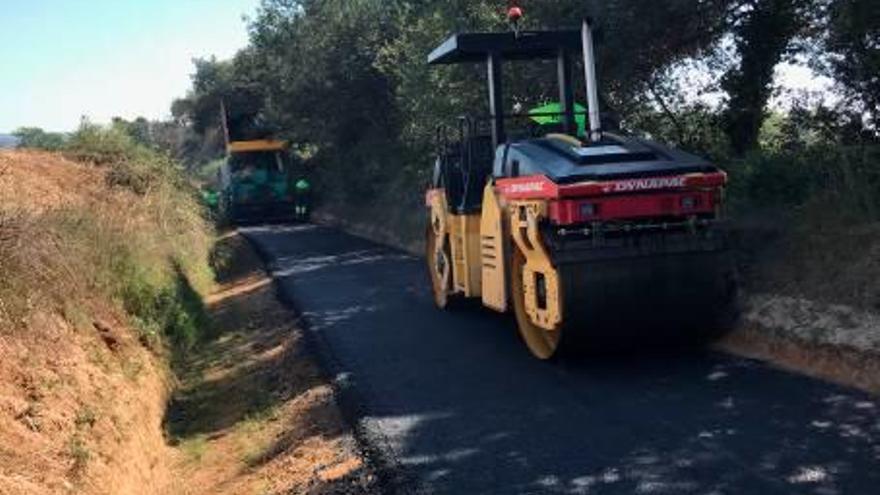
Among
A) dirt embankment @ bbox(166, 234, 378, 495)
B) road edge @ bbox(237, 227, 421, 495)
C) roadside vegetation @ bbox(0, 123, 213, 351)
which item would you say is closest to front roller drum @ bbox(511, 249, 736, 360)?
road edge @ bbox(237, 227, 421, 495)

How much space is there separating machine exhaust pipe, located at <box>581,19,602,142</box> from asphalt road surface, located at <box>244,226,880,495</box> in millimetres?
1883

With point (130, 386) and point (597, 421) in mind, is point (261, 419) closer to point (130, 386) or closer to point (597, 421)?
point (130, 386)

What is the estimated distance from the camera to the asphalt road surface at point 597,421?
5.02 meters

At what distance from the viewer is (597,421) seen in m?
6.12

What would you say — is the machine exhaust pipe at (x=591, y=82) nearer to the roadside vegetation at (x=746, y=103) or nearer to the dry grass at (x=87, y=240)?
the roadside vegetation at (x=746, y=103)

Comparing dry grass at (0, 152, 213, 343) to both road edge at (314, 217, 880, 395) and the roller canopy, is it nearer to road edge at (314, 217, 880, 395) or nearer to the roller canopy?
the roller canopy

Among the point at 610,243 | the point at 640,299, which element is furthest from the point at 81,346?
the point at 640,299

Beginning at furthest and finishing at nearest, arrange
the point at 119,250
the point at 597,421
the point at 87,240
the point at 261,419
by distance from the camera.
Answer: the point at 119,250, the point at 87,240, the point at 261,419, the point at 597,421

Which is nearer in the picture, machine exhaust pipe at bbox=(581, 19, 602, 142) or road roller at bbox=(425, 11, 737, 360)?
road roller at bbox=(425, 11, 737, 360)

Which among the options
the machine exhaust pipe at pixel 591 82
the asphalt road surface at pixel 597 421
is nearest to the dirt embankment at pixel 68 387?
the asphalt road surface at pixel 597 421

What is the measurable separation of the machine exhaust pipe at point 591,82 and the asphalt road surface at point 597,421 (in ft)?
6.18

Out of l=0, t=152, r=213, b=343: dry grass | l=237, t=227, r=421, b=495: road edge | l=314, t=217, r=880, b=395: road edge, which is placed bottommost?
l=237, t=227, r=421, b=495: road edge

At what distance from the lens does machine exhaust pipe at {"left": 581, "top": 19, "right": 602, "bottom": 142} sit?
760cm

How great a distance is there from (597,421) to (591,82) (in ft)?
9.47
